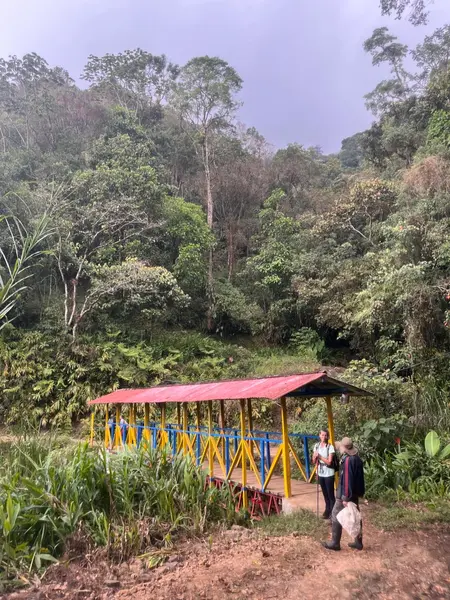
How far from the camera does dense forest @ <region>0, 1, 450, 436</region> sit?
1225 cm

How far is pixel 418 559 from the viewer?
4.43 meters

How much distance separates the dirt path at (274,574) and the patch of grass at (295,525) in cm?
24

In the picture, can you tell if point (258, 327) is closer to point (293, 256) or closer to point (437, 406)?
point (293, 256)

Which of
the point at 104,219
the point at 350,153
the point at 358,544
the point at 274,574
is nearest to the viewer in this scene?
the point at 274,574

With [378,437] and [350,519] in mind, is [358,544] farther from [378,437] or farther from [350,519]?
[378,437]

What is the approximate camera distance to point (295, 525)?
536cm

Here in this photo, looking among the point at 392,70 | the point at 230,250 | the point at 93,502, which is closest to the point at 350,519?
the point at 93,502

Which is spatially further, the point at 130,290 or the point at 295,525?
the point at 130,290

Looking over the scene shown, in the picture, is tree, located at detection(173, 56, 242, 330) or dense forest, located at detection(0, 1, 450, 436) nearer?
dense forest, located at detection(0, 1, 450, 436)

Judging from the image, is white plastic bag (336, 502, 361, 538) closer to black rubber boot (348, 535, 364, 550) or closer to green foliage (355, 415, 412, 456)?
black rubber boot (348, 535, 364, 550)

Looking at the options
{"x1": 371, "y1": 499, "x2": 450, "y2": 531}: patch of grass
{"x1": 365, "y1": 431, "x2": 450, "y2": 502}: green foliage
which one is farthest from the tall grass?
{"x1": 365, "y1": 431, "x2": 450, "y2": 502}: green foliage

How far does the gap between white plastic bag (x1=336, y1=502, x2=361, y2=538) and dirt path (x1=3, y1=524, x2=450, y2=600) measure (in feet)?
0.77

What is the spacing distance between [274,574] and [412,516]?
2230mm

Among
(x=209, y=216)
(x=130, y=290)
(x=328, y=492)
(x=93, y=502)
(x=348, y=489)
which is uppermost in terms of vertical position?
(x=209, y=216)
